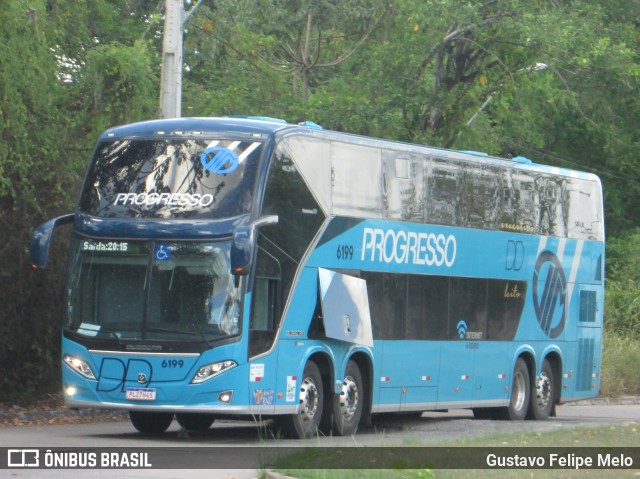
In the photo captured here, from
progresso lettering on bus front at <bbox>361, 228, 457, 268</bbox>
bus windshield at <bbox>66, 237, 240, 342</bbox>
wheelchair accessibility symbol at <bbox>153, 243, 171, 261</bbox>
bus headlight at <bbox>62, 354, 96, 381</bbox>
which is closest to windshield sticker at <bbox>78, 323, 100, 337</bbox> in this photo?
bus windshield at <bbox>66, 237, 240, 342</bbox>

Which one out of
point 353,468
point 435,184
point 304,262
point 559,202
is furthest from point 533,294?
point 353,468

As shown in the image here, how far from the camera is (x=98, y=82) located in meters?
21.5

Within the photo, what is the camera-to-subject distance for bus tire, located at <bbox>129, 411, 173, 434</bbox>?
724 inches

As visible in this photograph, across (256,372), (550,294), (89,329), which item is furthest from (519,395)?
(89,329)

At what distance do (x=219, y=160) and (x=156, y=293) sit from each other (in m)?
1.84

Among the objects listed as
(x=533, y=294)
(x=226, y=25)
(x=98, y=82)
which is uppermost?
(x=226, y=25)

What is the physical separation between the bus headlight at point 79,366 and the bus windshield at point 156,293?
34cm

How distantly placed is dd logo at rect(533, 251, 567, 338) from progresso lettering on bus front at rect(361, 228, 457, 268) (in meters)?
3.25

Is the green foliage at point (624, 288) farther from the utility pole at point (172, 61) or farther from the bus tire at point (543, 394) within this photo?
the utility pole at point (172, 61)

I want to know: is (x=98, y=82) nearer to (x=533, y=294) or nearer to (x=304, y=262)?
(x=304, y=262)

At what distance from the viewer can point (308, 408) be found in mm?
17594

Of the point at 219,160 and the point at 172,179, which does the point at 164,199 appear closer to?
the point at 172,179

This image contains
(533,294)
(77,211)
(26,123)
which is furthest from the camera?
(533,294)

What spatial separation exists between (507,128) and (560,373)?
18.7 m
